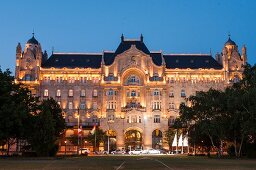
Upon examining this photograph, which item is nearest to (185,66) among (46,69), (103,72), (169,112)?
(169,112)

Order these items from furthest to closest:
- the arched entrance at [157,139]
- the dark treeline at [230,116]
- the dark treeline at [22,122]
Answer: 1. the arched entrance at [157,139]
2. the dark treeline at [22,122]
3. the dark treeline at [230,116]

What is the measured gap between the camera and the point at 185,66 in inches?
6083

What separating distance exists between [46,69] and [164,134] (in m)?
46.9

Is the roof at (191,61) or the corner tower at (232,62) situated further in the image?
the roof at (191,61)

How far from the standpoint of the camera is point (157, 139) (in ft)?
483

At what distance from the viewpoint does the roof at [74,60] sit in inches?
6038

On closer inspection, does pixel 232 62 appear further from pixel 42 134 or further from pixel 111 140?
pixel 42 134

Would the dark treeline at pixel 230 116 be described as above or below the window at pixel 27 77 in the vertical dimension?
below

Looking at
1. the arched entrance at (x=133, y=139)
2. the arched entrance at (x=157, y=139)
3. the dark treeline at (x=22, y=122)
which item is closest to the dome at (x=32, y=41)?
the arched entrance at (x=133, y=139)

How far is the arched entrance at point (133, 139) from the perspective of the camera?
487ft

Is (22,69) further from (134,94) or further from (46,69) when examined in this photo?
(134,94)

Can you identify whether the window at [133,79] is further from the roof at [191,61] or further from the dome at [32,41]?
the dome at [32,41]

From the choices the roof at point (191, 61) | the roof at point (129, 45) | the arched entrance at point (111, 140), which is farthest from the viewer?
the roof at point (129, 45)

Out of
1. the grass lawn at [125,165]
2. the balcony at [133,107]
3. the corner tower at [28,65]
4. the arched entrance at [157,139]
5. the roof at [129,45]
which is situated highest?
the roof at [129,45]
